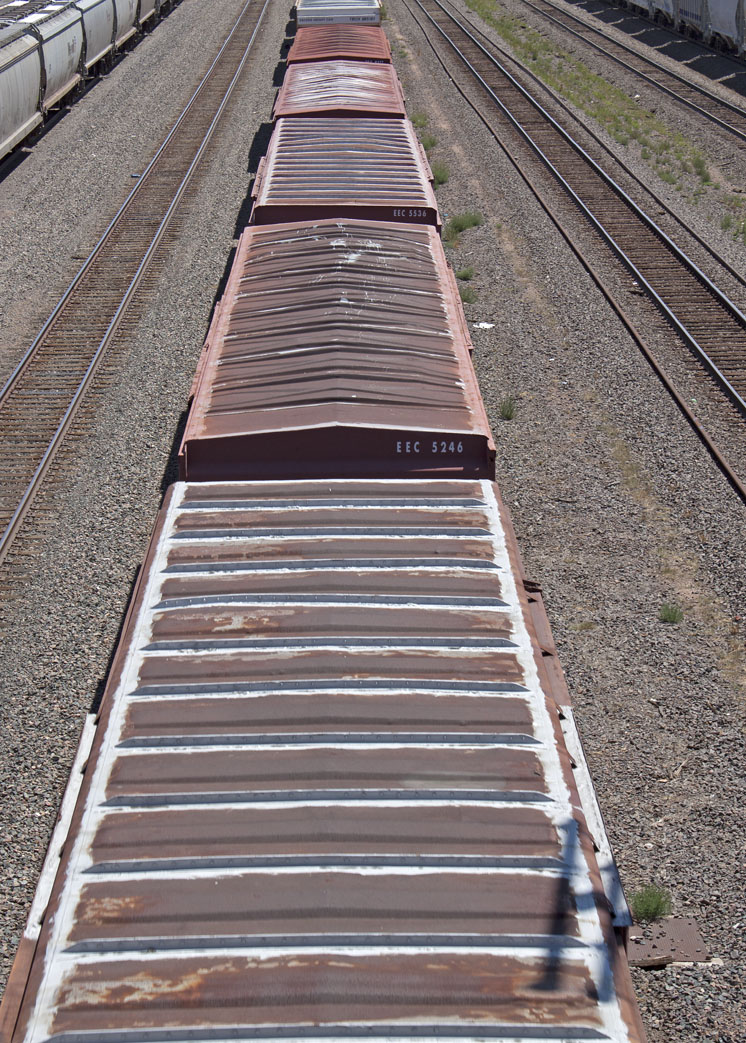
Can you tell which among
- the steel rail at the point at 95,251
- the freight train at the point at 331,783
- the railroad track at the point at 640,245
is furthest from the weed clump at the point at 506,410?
the steel rail at the point at 95,251

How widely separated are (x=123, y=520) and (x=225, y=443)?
3669 millimetres

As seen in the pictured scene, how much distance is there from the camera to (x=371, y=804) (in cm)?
507

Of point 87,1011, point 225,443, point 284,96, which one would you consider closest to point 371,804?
point 87,1011

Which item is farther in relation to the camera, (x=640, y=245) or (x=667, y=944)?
(x=640, y=245)

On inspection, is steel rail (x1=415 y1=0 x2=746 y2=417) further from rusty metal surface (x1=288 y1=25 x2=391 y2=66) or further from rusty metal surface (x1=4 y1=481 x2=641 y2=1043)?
rusty metal surface (x1=4 y1=481 x2=641 y2=1043)

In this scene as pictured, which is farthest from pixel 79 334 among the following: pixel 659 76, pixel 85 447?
pixel 659 76

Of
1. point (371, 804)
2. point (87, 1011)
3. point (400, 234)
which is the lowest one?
point (87, 1011)

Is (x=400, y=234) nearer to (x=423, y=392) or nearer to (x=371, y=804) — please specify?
(x=423, y=392)

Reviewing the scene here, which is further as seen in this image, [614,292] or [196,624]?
[614,292]

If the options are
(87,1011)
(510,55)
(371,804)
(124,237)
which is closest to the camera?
(87,1011)

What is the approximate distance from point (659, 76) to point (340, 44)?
48.4 feet

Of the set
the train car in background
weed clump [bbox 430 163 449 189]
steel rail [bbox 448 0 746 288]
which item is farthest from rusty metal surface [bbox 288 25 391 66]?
the train car in background

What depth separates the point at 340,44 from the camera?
27906 millimetres

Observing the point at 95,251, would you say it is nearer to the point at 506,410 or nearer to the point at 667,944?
the point at 506,410
